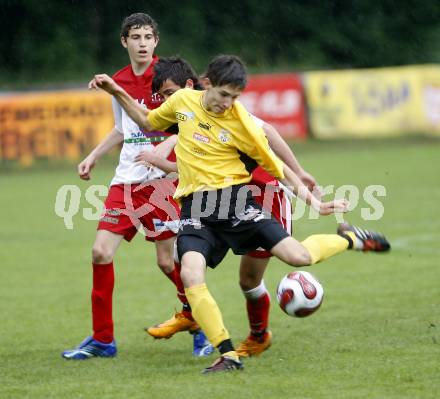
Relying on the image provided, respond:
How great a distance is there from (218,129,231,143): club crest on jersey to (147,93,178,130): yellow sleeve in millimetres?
356

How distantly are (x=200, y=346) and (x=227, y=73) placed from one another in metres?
1.96

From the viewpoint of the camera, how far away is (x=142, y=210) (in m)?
6.86

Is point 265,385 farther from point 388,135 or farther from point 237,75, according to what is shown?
point 388,135

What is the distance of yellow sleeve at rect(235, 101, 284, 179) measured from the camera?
5848 millimetres

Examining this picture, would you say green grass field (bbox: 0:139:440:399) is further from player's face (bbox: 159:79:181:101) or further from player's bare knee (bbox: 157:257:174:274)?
player's face (bbox: 159:79:181:101)

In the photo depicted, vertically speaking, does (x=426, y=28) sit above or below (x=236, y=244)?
above

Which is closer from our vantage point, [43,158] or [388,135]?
[43,158]

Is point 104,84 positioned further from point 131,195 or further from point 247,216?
point 247,216

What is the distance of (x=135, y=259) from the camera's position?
1142 cm

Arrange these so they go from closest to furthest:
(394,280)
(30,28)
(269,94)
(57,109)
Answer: (394,280), (57,109), (269,94), (30,28)

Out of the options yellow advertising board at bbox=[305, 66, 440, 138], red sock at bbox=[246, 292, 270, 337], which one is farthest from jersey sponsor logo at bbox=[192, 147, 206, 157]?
yellow advertising board at bbox=[305, 66, 440, 138]

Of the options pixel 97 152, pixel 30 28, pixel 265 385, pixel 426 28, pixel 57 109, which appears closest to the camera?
pixel 265 385

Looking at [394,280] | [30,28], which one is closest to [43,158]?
[30,28]

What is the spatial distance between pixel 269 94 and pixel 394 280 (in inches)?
595
